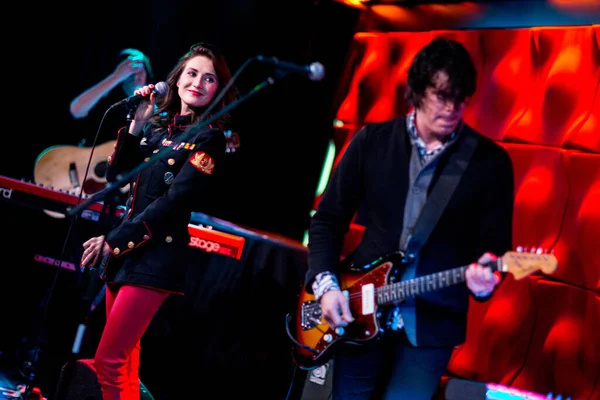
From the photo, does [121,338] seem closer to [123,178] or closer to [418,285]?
[123,178]

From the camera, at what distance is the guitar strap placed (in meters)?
2.14

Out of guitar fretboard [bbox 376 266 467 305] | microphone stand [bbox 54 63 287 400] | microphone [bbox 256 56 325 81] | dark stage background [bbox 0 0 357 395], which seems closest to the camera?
guitar fretboard [bbox 376 266 467 305]

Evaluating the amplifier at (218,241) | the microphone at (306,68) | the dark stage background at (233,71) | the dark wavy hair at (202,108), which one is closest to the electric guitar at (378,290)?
the microphone at (306,68)

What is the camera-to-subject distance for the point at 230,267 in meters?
4.45

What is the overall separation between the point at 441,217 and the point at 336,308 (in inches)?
18.6

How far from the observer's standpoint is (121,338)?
9.23ft

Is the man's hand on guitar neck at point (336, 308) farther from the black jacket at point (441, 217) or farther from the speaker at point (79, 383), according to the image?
the speaker at point (79, 383)

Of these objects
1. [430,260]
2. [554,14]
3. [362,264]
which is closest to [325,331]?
[362,264]

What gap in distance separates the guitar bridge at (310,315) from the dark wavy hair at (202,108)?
3.17 ft

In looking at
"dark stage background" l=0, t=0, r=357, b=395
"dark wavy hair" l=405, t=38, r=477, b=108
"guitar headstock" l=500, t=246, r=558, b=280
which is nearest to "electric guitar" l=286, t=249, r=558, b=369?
"guitar headstock" l=500, t=246, r=558, b=280

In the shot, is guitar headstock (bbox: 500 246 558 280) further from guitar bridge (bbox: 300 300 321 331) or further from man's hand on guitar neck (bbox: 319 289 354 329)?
guitar bridge (bbox: 300 300 321 331)

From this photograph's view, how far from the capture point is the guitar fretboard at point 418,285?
2.04 metres

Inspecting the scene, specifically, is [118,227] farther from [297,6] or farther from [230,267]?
[297,6]

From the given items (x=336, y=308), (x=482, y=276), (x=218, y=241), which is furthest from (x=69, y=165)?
(x=482, y=276)
